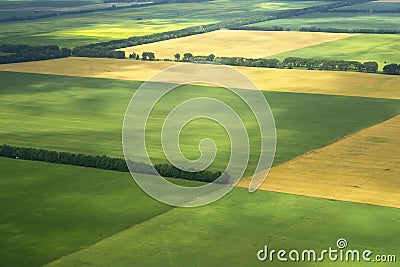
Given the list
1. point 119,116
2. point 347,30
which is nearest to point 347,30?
point 347,30

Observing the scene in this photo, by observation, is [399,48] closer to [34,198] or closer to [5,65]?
[5,65]

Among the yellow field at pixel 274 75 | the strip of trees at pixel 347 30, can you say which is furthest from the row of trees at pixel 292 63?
the strip of trees at pixel 347 30

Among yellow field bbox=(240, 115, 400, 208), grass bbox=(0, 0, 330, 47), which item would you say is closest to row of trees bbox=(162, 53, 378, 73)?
grass bbox=(0, 0, 330, 47)

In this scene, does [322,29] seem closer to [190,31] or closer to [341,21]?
[341,21]

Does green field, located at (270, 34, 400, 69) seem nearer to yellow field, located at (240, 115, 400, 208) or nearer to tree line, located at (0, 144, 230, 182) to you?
yellow field, located at (240, 115, 400, 208)

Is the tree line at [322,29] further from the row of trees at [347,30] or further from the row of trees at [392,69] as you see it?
the row of trees at [392,69]
